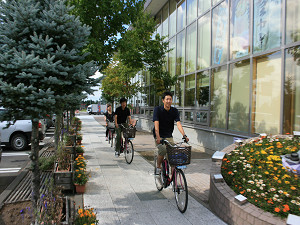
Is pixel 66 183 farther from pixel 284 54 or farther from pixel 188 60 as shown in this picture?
pixel 188 60

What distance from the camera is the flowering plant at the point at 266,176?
3.37 m

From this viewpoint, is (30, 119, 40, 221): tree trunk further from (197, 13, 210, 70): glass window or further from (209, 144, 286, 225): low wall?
(197, 13, 210, 70): glass window

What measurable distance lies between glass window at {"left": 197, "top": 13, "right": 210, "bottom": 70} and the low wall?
7389 mm

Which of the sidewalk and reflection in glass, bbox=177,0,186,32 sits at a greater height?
reflection in glass, bbox=177,0,186,32

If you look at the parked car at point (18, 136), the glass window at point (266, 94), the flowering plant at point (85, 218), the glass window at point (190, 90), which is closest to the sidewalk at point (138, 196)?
the flowering plant at point (85, 218)

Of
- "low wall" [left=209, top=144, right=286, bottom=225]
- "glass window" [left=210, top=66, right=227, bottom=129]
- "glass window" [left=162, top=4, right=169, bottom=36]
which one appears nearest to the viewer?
"low wall" [left=209, top=144, right=286, bottom=225]

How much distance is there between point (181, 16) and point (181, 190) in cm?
1214

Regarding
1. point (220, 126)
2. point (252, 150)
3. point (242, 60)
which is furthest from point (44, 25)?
point (220, 126)

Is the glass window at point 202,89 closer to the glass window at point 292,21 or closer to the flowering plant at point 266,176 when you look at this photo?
the glass window at point 292,21

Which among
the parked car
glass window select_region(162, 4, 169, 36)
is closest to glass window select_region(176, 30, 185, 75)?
glass window select_region(162, 4, 169, 36)

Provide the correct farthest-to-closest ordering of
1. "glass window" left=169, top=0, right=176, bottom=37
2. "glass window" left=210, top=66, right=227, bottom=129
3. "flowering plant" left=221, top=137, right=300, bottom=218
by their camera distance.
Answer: "glass window" left=169, top=0, right=176, bottom=37 → "glass window" left=210, top=66, right=227, bottom=129 → "flowering plant" left=221, top=137, right=300, bottom=218

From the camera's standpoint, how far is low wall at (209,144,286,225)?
3.18 metres

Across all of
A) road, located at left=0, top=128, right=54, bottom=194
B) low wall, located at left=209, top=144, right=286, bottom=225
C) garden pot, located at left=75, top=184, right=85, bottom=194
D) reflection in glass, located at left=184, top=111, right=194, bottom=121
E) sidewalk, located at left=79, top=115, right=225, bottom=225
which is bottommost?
road, located at left=0, top=128, right=54, bottom=194

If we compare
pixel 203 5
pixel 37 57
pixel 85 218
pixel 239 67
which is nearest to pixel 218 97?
pixel 239 67
